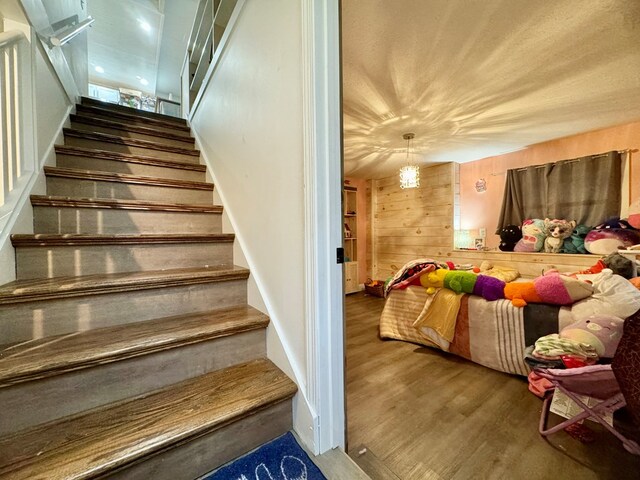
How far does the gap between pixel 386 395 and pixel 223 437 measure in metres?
1.10

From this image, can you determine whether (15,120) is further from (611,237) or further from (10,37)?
(611,237)

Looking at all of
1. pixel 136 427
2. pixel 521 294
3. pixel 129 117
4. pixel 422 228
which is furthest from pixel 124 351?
pixel 422 228

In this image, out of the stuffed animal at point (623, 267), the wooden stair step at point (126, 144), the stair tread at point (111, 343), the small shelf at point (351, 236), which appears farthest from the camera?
the small shelf at point (351, 236)

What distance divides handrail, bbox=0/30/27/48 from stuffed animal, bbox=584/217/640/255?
454 centimetres

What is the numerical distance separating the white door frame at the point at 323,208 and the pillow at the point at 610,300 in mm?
1613

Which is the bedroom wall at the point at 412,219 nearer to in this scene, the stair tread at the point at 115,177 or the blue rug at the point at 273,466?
the stair tread at the point at 115,177

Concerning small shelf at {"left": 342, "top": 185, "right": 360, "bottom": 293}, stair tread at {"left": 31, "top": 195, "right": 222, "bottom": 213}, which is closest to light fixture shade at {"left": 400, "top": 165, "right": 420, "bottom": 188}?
small shelf at {"left": 342, "top": 185, "right": 360, "bottom": 293}

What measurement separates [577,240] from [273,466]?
3672mm

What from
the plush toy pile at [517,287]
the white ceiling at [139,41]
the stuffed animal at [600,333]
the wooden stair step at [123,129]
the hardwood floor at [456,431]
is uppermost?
the white ceiling at [139,41]

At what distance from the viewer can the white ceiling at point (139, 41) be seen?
3.13m

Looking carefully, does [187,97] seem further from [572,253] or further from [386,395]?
[572,253]

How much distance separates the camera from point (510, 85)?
1.90m

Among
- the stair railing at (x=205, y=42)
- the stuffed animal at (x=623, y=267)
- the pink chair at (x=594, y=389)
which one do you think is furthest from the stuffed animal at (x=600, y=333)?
the stair railing at (x=205, y=42)

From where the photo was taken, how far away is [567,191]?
292 centimetres
